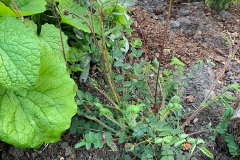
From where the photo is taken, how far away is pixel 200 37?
244cm

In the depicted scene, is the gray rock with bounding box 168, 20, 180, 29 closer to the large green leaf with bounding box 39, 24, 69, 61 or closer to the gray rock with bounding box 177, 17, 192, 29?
the gray rock with bounding box 177, 17, 192, 29

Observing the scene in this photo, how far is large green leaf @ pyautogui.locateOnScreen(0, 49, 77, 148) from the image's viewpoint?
157 cm

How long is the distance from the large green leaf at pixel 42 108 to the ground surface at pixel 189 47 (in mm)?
192

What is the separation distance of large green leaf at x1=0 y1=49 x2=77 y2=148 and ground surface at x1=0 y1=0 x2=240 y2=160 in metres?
0.19

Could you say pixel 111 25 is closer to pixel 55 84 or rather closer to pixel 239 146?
pixel 55 84

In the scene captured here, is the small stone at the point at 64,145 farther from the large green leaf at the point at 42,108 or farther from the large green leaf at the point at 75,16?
the large green leaf at the point at 75,16

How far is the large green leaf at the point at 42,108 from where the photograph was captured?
61.9 inches

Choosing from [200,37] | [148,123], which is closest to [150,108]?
[148,123]

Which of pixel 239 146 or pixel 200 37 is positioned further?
pixel 200 37

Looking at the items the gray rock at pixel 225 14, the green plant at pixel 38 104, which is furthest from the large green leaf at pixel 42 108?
the gray rock at pixel 225 14

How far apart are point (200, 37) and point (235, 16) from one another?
36cm

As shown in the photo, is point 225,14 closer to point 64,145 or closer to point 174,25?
point 174,25

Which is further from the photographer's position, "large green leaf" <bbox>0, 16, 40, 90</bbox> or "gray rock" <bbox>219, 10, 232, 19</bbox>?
"gray rock" <bbox>219, 10, 232, 19</bbox>

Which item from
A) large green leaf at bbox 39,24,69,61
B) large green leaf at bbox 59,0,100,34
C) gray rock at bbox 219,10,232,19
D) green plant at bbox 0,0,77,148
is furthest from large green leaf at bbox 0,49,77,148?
gray rock at bbox 219,10,232,19
